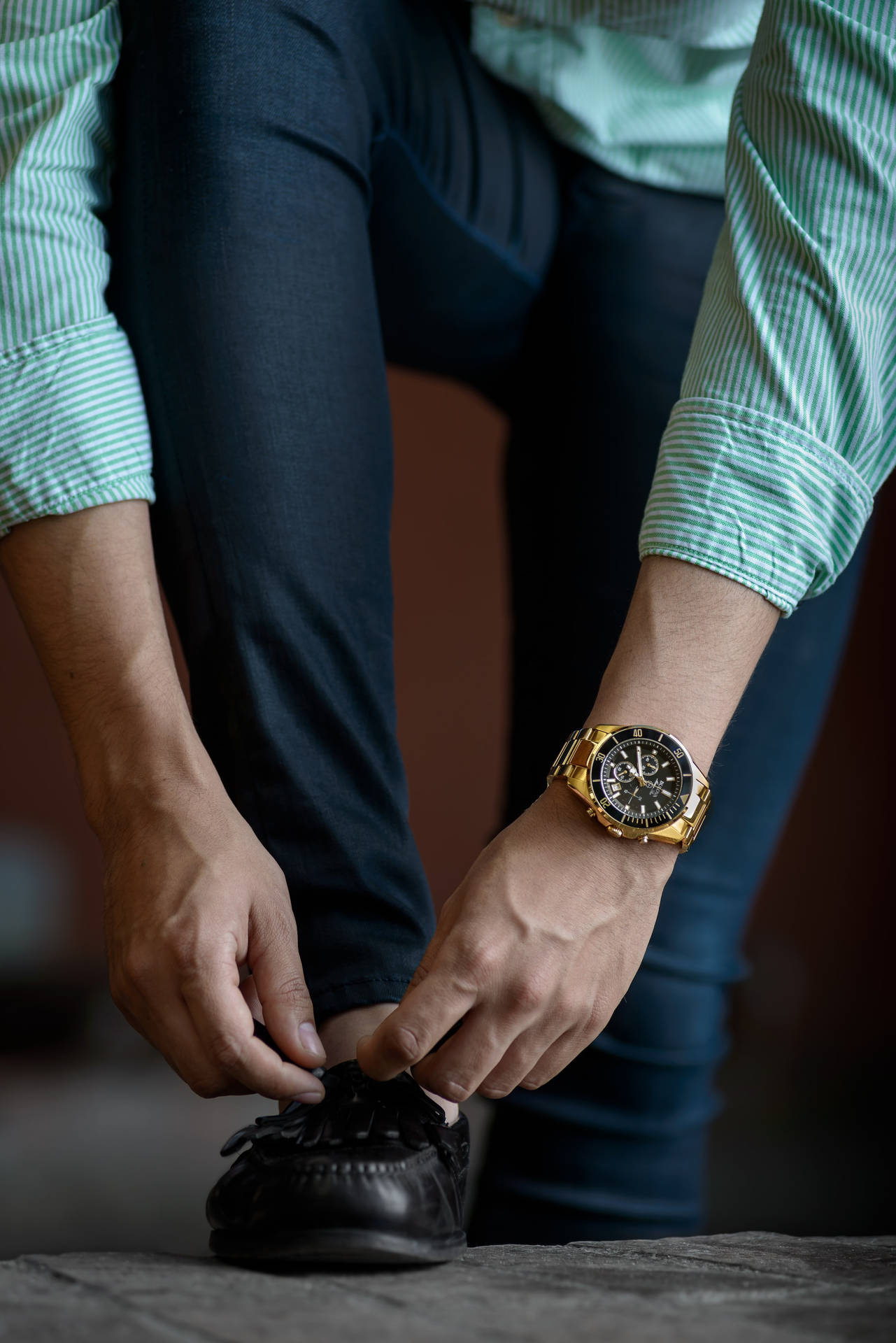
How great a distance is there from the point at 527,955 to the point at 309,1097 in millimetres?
124

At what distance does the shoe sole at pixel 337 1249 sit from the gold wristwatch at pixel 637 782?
196mm

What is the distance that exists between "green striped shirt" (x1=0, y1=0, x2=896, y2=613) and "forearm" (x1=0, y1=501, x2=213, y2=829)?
2 cm

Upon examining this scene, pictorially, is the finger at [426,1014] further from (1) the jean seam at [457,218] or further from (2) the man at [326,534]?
(1) the jean seam at [457,218]

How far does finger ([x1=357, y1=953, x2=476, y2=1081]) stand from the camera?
1.67 ft

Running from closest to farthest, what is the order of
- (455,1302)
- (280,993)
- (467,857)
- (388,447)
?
(455,1302)
(280,993)
(388,447)
(467,857)

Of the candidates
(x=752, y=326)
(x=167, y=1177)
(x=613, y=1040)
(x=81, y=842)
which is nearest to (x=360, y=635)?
(x=752, y=326)

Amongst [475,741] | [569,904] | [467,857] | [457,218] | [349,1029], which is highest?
[457,218]

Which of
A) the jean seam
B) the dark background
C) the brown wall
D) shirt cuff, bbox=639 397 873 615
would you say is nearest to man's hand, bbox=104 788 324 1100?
shirt cuff, bbox=639 397 873 615

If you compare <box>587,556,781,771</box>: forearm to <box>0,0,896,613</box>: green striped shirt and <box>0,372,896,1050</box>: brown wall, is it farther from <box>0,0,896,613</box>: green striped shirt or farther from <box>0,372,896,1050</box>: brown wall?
<box>0,372,896,1050</box>: brown wall

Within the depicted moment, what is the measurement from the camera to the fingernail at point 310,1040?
21.6 inches

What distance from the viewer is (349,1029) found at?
0.60m

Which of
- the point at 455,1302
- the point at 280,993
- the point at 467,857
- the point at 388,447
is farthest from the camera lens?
the point at 467,857

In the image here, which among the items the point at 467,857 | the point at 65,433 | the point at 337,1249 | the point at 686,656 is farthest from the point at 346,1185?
the point at 467,857

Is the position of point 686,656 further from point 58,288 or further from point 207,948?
point 58,288
